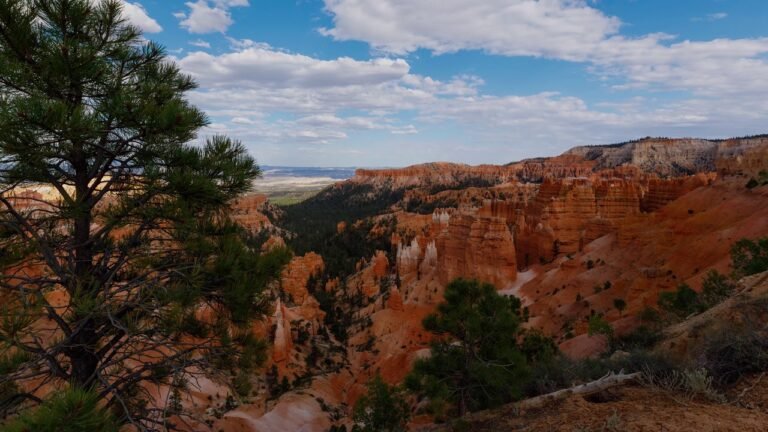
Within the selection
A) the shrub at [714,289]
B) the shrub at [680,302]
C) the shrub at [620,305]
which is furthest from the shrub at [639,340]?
the shrub at [620,305]

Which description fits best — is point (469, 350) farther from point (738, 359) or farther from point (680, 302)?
point (680, 302)

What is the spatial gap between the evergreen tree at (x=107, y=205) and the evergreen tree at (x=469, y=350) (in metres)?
7.04

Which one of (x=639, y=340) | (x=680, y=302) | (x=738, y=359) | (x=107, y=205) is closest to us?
(x=107, y=205)

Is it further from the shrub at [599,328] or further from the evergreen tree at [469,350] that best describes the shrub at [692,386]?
the shrub at [599,328]

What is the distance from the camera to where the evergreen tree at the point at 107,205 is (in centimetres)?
433

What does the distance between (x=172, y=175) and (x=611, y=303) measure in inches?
1069

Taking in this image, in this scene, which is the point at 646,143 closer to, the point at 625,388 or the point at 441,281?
the point at 441,281

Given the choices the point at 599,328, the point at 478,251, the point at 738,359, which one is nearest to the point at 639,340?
the point at 599,328

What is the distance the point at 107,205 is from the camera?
213 inches

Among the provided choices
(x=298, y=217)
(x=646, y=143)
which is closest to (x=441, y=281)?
(x=298, y=217)

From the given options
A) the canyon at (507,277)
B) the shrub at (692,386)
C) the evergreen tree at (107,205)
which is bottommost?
the canyon at (507,277)

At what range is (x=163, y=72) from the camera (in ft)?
18.6

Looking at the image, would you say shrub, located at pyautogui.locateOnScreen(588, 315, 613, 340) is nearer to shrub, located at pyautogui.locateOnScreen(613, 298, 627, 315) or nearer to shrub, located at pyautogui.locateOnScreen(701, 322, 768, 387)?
shrub, located at pyautogui.locateOnScreen(613, 298, 627, 315)

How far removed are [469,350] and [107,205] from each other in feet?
30.4
